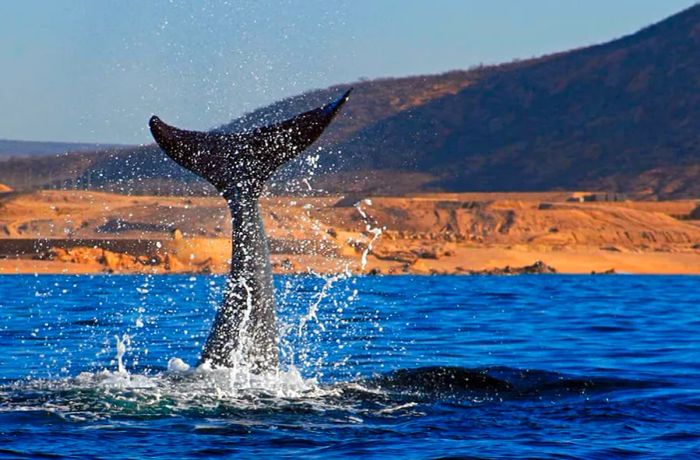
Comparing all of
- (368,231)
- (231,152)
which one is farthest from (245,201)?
(368,231)

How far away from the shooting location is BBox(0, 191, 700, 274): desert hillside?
53.8m

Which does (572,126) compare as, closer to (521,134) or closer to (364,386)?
(521,134)

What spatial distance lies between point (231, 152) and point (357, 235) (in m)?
48.2

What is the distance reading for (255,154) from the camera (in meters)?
14.4

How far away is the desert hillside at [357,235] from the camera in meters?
53.8

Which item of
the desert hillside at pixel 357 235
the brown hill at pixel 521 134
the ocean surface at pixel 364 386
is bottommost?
the ocean surface at pixel 364 386

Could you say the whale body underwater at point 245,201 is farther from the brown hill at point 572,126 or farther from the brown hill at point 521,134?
the brown hill at point 572,126

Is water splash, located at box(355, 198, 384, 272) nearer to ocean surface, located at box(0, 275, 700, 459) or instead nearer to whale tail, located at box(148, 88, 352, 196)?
ocean surface, located at box(0, 275, 700, 459)

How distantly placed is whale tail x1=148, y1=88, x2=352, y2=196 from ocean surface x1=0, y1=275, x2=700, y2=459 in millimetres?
2043

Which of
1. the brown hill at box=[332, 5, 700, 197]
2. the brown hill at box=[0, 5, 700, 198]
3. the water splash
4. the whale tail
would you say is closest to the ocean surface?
the whale tail

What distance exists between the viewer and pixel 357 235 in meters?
62.6

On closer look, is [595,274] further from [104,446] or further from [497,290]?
[104,446]

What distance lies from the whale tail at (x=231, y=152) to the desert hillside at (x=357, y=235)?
3341cm

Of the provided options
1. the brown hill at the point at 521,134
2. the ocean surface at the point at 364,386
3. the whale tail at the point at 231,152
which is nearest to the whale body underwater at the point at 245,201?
the whale tail at the point at 231,152
